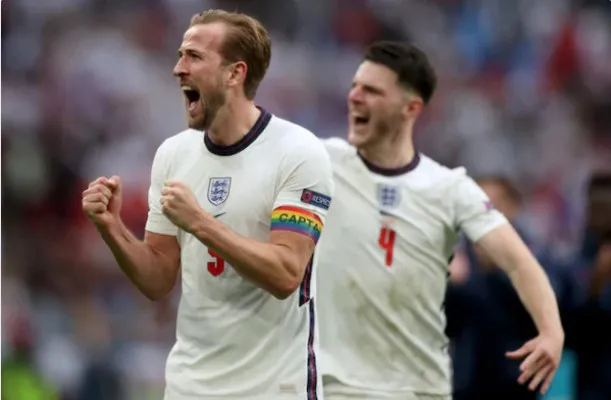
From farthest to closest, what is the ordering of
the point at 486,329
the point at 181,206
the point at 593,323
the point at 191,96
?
the point at 486,329
the point at 593,323
the point at 191,96
the point at 181,206

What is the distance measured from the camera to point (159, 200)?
434cm

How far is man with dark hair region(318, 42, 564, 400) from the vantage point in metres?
5.30

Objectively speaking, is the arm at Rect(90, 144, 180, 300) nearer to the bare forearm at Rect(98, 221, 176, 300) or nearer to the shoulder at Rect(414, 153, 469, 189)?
the bare forearm at Rect(98, 221, 176, 300)

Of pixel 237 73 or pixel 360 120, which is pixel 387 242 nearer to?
pixel 360 120

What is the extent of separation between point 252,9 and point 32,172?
2687mm

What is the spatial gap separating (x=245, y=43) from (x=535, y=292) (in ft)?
5.75

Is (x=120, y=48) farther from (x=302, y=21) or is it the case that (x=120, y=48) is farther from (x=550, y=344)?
(x=550, y=344)

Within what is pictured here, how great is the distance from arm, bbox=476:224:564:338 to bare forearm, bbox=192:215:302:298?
5.01 ft

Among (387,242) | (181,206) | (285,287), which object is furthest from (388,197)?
(181,206)

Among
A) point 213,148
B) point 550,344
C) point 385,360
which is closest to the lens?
point 213,148

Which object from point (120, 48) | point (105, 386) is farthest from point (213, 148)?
point (120, 48)

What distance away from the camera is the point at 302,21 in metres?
12.2

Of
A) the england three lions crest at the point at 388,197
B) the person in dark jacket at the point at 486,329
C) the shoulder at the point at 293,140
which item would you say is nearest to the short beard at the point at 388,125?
the england three lions crest at the point at 388,197

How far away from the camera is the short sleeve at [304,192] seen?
13.3ft
